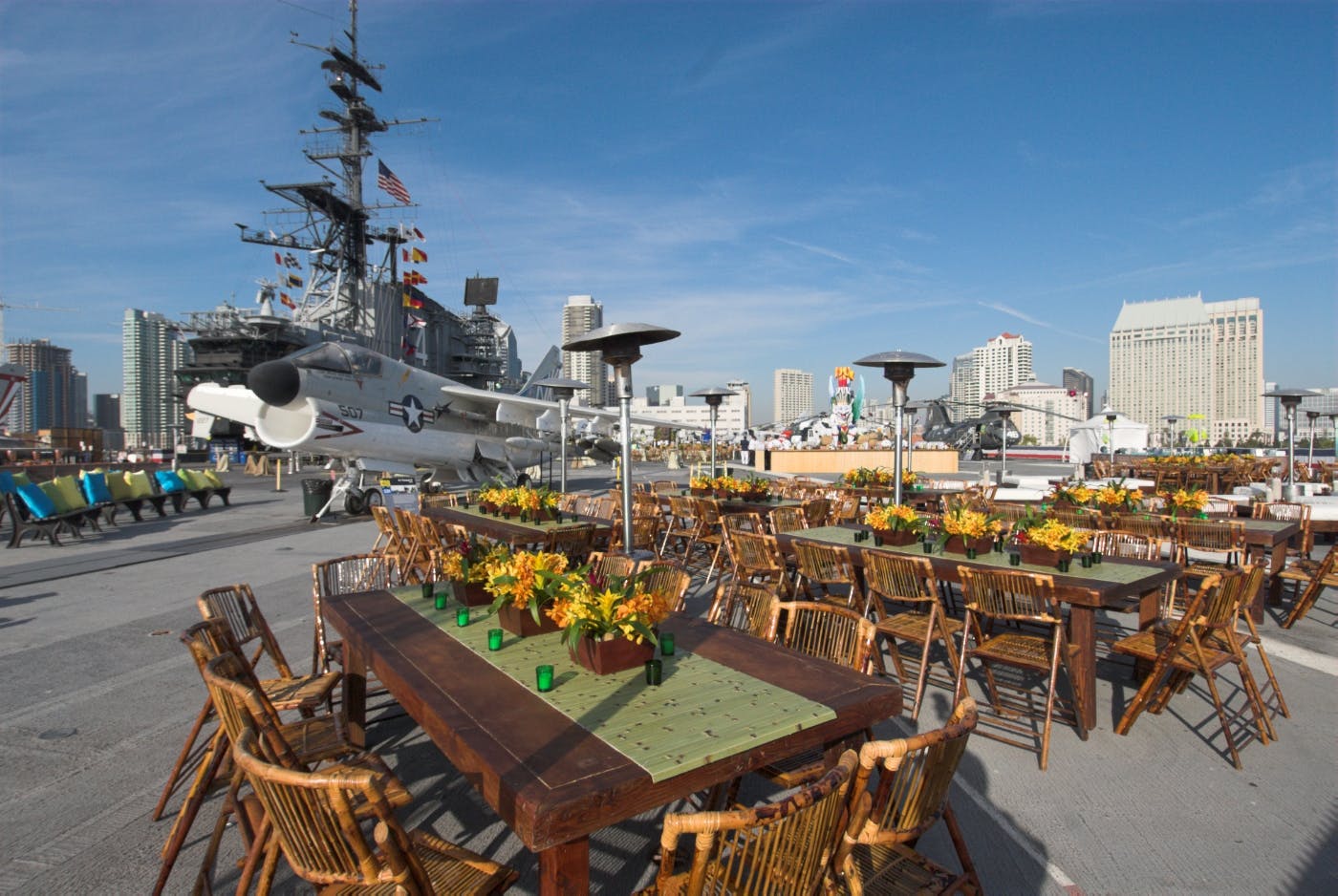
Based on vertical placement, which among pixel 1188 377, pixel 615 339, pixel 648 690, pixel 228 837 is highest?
pixel 1188 377

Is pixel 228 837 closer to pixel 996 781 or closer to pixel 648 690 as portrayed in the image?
pixel 648 690

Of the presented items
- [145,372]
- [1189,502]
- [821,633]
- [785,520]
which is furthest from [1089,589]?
[145,372]

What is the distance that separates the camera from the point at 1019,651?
4305 millimetres

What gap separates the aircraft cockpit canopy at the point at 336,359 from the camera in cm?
1368

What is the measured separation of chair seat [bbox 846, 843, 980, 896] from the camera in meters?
2.18

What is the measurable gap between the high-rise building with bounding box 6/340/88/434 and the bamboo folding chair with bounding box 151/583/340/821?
12740 centimetres

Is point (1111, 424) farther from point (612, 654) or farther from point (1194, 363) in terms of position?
point (1194, 363)

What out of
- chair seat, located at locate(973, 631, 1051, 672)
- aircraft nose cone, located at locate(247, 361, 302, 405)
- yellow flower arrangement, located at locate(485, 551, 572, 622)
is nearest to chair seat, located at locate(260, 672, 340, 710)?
yellow flower arrangement, located at locate(485, 551, 572, 622)

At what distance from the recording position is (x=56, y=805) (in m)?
3.25

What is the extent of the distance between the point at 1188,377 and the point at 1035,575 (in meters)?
116

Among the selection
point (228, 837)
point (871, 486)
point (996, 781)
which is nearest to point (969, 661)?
point (996, 781)

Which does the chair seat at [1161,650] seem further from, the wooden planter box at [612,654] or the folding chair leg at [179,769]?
the folding chair leg at [179,769]

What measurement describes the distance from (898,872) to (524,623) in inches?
70.0

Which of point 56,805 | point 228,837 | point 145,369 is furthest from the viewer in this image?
point 145,369
